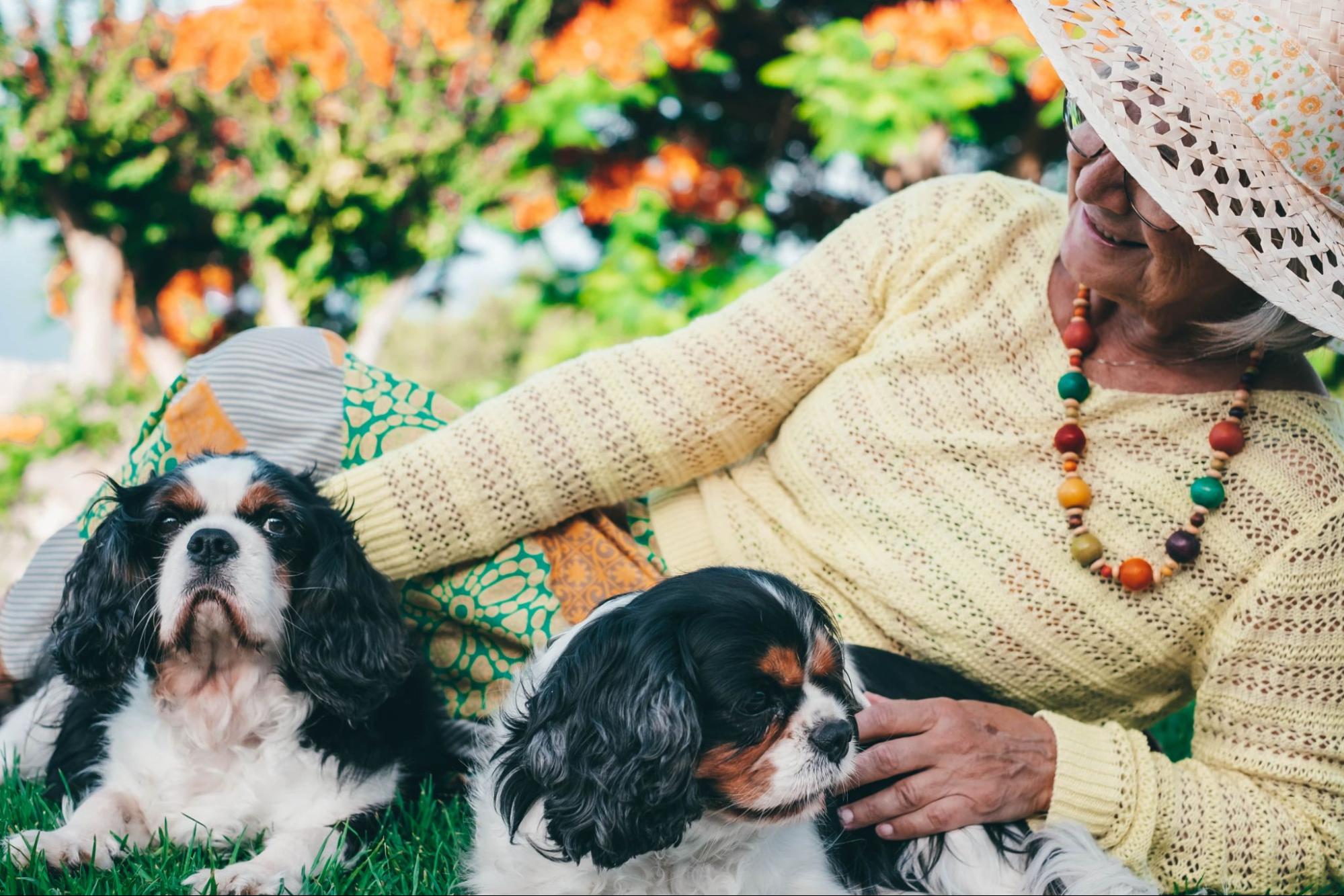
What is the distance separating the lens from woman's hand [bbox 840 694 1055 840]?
6.26 ft

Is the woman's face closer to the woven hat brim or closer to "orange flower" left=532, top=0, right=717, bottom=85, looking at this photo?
the woven hat brim

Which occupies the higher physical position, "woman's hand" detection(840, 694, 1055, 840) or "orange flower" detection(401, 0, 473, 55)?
"woman's hand" detection(840, 694, 1055, 840)

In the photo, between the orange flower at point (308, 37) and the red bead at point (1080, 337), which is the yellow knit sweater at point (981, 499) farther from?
the orange flower at point (308, 37)

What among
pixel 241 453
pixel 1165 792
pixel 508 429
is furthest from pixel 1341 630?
pixel 241 453

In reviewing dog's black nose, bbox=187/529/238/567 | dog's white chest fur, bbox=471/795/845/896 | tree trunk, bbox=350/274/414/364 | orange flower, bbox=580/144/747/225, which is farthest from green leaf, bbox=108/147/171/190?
dog's white chest fur, bbox=471/795/845/896

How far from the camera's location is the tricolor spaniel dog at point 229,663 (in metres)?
2.00

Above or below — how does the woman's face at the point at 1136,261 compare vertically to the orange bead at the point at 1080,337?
above

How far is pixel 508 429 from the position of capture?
2.30m

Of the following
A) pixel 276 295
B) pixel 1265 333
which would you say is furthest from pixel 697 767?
pixel 276 295

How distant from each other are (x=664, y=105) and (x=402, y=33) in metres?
1.52

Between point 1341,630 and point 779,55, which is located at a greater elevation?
point 1341,630

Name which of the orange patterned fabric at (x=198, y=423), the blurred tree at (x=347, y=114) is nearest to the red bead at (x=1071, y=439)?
the orange patterned fabric at (x=198, y=423)

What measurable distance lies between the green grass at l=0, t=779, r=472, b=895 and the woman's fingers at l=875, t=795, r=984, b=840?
756 millimetres

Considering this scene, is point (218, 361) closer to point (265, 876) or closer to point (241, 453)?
point (241, 453)
